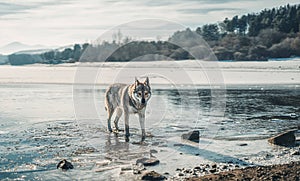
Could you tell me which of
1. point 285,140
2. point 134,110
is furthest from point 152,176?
point 285,140

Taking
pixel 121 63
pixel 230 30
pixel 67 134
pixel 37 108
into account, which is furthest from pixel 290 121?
pixel 230 30

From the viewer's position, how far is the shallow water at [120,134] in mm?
9875

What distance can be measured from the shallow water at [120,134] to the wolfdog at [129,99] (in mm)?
634

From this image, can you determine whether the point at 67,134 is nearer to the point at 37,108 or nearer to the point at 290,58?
the point at 37,108

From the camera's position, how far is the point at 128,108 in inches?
521

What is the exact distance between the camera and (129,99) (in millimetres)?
13109

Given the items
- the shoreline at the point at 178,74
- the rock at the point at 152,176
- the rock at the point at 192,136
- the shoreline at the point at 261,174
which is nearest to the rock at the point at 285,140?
the rock at the point at 192,136

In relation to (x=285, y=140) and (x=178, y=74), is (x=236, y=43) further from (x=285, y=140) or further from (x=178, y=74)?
(x=285, y=140)

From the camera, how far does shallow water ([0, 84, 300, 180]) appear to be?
988 cm

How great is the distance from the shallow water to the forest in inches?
477

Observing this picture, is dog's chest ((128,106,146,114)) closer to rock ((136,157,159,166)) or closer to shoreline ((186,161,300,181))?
rock ((136,157,159,166))

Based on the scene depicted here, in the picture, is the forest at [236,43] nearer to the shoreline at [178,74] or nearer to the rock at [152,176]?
the shoreline at [178,74]

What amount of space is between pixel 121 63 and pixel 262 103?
3765cm

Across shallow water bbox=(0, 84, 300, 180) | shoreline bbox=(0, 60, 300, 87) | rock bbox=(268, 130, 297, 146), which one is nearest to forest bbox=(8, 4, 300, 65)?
shoreline bbox=(0, 60, 300, 87)
